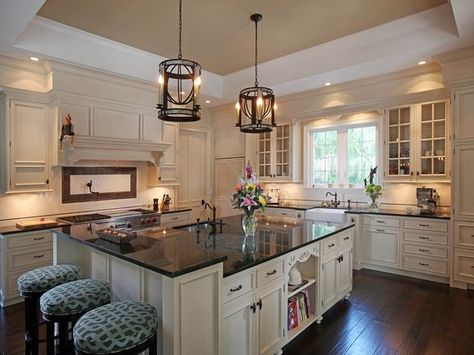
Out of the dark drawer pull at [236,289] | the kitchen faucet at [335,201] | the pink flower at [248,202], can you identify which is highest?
the pink flower at [248,202]

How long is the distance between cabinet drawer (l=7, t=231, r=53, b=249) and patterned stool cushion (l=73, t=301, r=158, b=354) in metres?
2.55

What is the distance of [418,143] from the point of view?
4469 mm

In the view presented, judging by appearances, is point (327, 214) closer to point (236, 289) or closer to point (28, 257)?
point (236, 289)

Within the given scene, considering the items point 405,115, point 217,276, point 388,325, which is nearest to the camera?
point 217,276

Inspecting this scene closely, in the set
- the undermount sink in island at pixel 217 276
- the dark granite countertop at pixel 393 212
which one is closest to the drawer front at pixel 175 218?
the undermount sink in island at pixel 217 276

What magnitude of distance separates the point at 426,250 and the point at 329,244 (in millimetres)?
2069

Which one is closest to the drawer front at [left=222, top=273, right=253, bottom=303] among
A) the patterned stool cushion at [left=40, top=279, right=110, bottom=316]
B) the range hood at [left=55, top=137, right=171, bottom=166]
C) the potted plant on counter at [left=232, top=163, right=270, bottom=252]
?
the potted plant on counter at [left=232, top=163, right=270, bottom=252]


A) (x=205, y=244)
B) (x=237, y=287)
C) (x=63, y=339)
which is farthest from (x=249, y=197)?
(x=63, y=339)

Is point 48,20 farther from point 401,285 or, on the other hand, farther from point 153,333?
point 401,285

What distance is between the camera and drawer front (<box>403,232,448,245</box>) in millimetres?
3998

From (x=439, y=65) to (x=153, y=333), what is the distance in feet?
15.6

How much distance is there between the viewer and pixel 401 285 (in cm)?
397

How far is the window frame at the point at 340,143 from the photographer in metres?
5.09

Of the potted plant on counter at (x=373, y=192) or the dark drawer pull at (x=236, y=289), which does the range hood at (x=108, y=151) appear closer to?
the dark drawer pull at (x=236, y=289)
